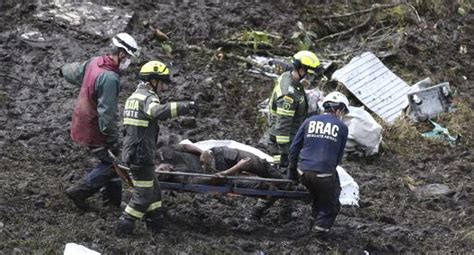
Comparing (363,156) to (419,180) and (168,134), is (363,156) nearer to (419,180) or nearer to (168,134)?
(419,180)

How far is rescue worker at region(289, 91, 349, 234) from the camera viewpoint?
26.3ft

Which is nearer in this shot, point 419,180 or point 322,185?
point 322,185

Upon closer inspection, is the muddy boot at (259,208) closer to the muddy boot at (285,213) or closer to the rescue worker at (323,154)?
the muddy boot at (285,213)

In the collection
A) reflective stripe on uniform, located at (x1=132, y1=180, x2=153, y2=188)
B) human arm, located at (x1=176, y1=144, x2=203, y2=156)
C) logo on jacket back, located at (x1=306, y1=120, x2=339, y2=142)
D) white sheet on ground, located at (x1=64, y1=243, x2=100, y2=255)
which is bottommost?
human arm, located at (x1=176, y1=144, x2=203, y2=156)

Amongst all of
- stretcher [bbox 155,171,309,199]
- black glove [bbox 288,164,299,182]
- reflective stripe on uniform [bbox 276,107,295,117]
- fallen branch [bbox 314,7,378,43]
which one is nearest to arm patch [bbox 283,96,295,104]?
reflective stripe on uniform [bbox 276,107,295,117]

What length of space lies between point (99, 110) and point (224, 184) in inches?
53.3

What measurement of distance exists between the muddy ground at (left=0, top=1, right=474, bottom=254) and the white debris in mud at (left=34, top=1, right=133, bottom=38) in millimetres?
129

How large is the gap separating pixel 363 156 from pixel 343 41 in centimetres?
336

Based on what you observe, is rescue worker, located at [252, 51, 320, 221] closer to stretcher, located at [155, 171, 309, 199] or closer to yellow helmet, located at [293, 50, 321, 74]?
yellow helmet, located at [293, 50, 321, 74]

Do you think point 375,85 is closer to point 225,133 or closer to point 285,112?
point 225,133

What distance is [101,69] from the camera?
317 inches

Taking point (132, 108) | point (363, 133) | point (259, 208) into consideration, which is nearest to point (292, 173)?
point (259, 208)

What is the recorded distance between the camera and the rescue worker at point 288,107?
345 inches

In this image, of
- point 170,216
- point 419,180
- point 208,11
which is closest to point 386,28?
point 208,11
